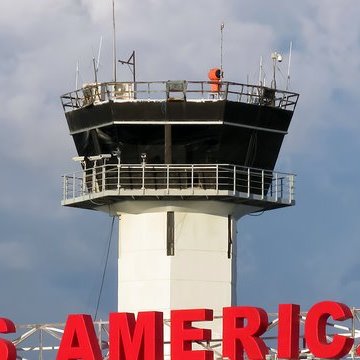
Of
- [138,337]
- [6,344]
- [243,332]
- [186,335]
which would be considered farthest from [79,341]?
[243,332]

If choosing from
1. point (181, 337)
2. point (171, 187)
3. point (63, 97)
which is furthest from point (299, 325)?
point (63, 97)

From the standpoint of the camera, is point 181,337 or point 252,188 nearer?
point 181,337

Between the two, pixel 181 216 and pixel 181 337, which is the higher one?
pixel 181 216

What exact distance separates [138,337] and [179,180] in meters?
9.59

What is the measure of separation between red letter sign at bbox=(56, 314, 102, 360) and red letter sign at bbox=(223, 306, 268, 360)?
6.66m

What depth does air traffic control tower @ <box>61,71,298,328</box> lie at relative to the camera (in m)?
94.1

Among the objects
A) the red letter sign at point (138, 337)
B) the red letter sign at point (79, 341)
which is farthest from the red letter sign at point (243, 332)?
the red letter sign at point (79, 341)

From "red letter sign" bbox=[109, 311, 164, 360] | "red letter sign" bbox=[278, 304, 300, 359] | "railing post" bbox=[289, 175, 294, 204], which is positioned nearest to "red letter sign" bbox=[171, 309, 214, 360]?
"red letter sign" bbox=[109, 311, 164, 360]

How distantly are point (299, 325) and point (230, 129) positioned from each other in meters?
12.3

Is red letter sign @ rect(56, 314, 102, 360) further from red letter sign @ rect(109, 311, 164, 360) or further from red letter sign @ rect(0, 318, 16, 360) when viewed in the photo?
red letter sign @ rect(0, 318, 16, 360)

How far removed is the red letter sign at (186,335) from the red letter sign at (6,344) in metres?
8.90

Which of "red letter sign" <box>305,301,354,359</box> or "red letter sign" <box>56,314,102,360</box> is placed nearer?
"red letter sign" <box>305,301,354,359</box>

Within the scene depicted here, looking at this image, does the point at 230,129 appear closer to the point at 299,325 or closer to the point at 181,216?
the point at 181,216

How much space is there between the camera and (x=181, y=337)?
87.8 meters
